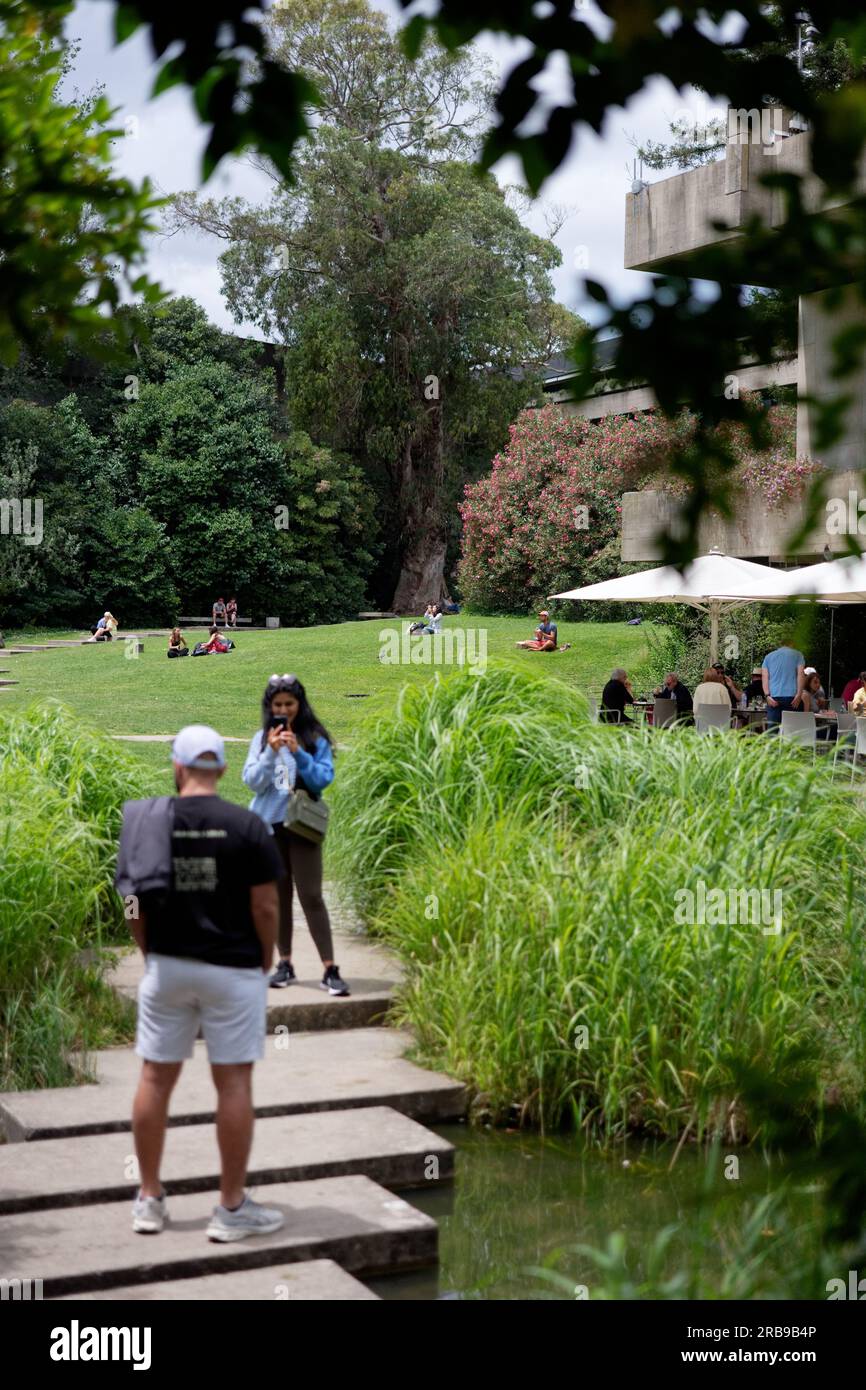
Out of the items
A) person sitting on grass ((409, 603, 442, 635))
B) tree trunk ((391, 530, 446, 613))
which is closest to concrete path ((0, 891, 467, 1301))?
person sitting on grass ((409, 603, 442, 635))

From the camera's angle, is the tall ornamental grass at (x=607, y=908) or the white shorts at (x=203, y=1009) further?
the tall ornamental grass at (x=607, y=908)

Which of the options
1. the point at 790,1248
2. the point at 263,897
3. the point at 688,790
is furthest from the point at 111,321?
the point at 688,790

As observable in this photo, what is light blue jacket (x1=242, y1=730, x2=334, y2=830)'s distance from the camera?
7926 mm

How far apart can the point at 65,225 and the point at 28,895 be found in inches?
189

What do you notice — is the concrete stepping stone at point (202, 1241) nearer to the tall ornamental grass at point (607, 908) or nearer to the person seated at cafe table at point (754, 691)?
the tall ornamental grass at point (607, 908)

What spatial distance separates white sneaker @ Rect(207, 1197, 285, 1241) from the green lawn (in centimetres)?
1170

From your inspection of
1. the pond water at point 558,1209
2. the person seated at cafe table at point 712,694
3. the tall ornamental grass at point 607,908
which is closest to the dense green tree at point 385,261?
the person seated at cafe table at point 712,694

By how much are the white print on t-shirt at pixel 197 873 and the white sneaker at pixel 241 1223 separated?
3.71 ft

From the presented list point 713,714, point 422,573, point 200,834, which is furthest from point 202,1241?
point 422,573

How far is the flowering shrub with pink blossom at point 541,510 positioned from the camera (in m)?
37.0

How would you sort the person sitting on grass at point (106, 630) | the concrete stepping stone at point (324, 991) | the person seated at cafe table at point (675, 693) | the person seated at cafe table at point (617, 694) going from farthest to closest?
the person sitting on grass at point (106, 630), the person seated at cafe table at point (675, 693), the person seated at cafe table at point (617, 694), the concrete stepping stone at point (324, 991)

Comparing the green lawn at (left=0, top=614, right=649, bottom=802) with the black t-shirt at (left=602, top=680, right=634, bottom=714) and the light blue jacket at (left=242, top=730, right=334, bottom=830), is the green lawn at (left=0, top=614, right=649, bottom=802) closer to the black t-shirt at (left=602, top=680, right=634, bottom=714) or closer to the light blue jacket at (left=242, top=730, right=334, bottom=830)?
the black t-shirt at (left=602, top=680, right=634, bottom=714)

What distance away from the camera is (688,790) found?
8656 mm

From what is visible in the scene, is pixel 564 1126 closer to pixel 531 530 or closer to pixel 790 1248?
pixel 790 1248
